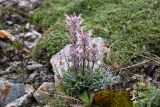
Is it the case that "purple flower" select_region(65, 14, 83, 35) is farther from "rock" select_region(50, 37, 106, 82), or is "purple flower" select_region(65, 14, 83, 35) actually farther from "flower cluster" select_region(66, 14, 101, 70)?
"rock" select_region(50, 37, 106, 82)

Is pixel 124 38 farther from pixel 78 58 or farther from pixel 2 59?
pixel 2 59

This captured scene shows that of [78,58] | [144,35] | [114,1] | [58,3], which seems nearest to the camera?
[78,58]

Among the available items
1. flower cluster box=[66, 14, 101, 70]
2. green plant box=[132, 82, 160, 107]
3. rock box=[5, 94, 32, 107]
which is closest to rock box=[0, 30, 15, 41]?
rock box=[5, 94, 32, 107]

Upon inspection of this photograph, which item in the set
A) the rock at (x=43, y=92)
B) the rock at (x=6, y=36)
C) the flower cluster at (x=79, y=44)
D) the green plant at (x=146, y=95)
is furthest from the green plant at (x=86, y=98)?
the rock at (x=6, y=36)

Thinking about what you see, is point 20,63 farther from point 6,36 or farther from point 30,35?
point 30,35

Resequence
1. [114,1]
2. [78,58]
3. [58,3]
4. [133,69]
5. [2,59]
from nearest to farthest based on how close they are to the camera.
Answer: [78,58] → [133,69] → [2,59] → [114,1] → [58,3]

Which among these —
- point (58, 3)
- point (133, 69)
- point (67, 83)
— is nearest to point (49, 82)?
point (67, 83)

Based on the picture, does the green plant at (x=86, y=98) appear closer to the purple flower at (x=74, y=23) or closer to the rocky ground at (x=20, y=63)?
the rocky ground at (x=20, y=63)

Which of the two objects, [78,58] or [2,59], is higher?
[78,58]
